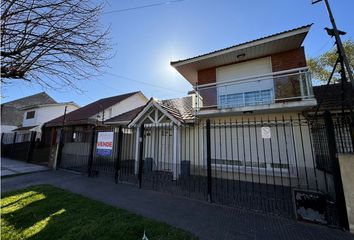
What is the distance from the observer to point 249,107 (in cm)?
779

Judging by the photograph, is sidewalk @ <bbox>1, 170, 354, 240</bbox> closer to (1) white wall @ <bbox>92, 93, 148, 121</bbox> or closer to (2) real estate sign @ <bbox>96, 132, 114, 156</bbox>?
(2) real estate sign @ <bbox>96, 132, 114, 156</bbox>

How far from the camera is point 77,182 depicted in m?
7.96

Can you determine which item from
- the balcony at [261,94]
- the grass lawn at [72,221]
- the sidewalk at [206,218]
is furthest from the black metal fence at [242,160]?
the grass lawn at [72,221]

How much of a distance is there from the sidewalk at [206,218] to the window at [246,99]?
16.5ft

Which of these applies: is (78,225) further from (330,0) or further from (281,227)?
(330,0)

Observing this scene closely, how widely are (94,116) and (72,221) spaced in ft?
43.1

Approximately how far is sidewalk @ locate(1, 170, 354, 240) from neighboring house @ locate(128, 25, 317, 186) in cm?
211

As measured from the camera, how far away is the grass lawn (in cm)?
351

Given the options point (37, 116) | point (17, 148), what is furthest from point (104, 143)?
point (37, 116)

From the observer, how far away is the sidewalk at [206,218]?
11.7 feet

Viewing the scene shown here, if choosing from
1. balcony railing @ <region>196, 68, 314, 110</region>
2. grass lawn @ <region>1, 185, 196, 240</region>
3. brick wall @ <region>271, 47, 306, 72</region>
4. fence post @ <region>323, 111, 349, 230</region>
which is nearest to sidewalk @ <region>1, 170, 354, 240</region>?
fence post @ <region>323, 111, 349, 230</region>

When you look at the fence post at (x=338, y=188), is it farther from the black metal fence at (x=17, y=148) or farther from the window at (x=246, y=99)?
the black metal fence at (x=17, y=148)

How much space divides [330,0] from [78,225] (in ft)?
29.1

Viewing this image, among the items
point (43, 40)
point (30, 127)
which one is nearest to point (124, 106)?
point (30, 127)
